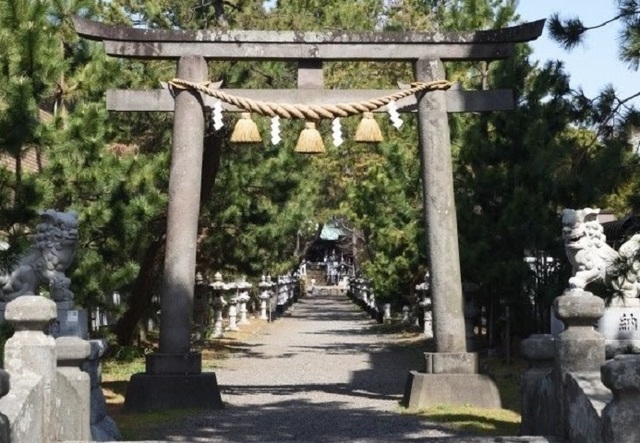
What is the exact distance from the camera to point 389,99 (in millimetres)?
15422

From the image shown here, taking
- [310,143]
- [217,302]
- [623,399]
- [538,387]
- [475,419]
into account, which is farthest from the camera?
[217,302]

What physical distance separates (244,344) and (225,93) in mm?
15545

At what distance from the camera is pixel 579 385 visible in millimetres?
8289

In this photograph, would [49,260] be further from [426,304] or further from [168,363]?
[426,304]

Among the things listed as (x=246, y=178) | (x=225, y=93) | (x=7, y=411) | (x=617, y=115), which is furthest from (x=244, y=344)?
(x=7, y=411)

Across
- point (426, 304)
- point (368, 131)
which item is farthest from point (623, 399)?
point (426, 304)

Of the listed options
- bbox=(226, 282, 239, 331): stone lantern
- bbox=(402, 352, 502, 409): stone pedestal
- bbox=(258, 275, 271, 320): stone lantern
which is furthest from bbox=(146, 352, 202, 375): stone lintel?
bbox=(258, 275, 271, 320): stone lantern

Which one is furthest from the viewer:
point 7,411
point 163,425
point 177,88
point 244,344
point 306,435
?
point 244,344

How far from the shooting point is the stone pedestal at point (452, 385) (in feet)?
48.4

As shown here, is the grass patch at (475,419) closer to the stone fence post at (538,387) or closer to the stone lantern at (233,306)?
the stone fence post at (538,387)

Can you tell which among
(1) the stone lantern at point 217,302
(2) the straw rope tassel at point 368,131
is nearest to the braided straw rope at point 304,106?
(2) the straw rope tassel at point 368,131

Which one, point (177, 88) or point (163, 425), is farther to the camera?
point (177, 88)

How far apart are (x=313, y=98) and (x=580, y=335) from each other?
7.44m

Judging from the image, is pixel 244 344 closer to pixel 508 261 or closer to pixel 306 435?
pixel 508 261
